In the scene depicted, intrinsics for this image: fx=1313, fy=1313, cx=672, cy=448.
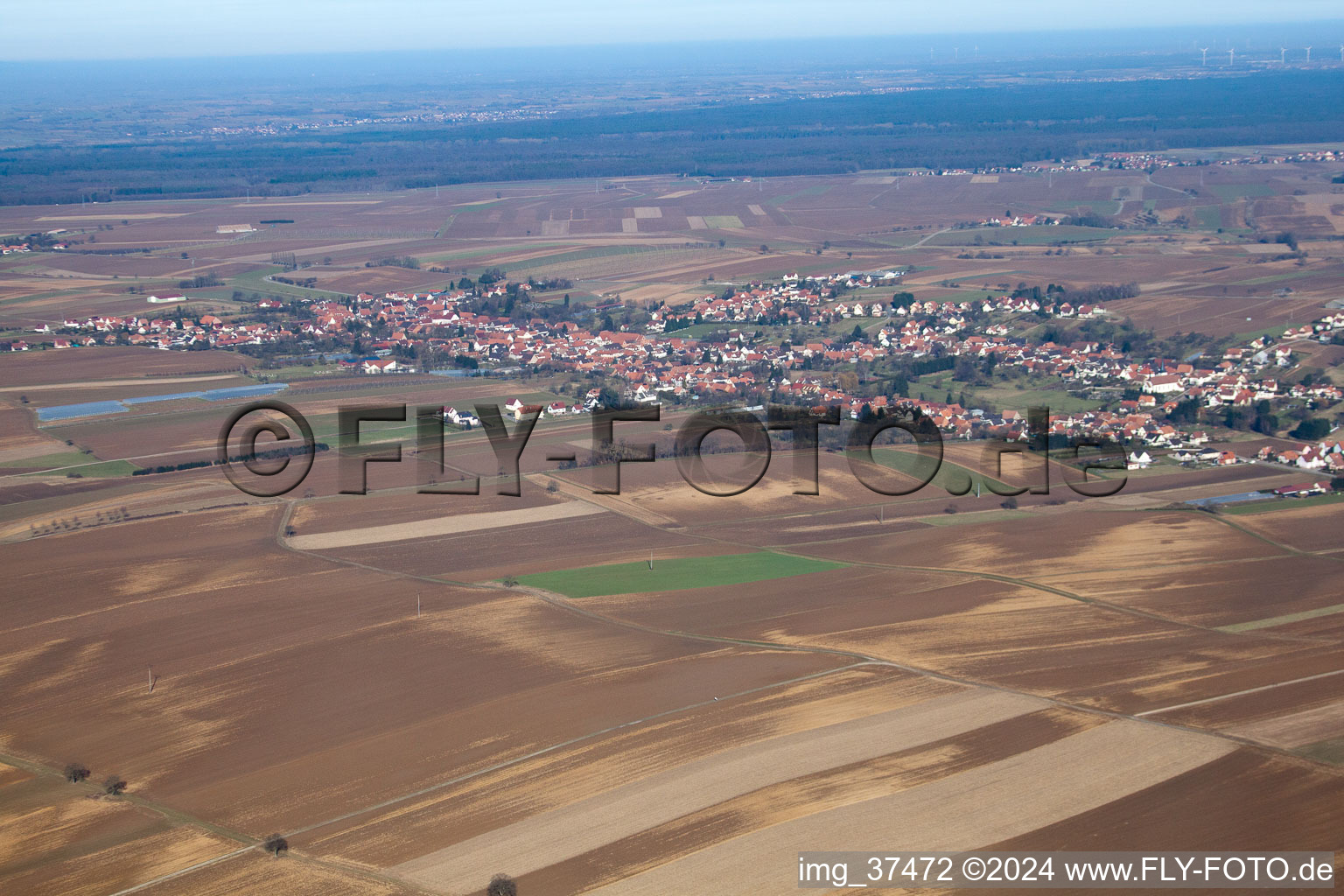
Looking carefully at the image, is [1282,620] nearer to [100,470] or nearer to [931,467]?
[931,467]

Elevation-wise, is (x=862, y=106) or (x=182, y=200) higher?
(x=862, y=106)

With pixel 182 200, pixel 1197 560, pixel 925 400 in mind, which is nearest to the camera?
pixel 1197 560

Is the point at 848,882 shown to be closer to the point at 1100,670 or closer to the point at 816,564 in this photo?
the point at 1100,670

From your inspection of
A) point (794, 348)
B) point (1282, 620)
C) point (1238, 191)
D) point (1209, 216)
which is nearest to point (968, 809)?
point (1282, 620)

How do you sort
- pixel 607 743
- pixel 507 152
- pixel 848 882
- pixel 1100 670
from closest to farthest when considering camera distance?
pixel 848 882
pixel 607 743
pixel 1100 670
pixel 507 152

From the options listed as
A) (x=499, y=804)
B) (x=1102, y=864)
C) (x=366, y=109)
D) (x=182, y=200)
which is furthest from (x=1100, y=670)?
(x=366, y=109)
